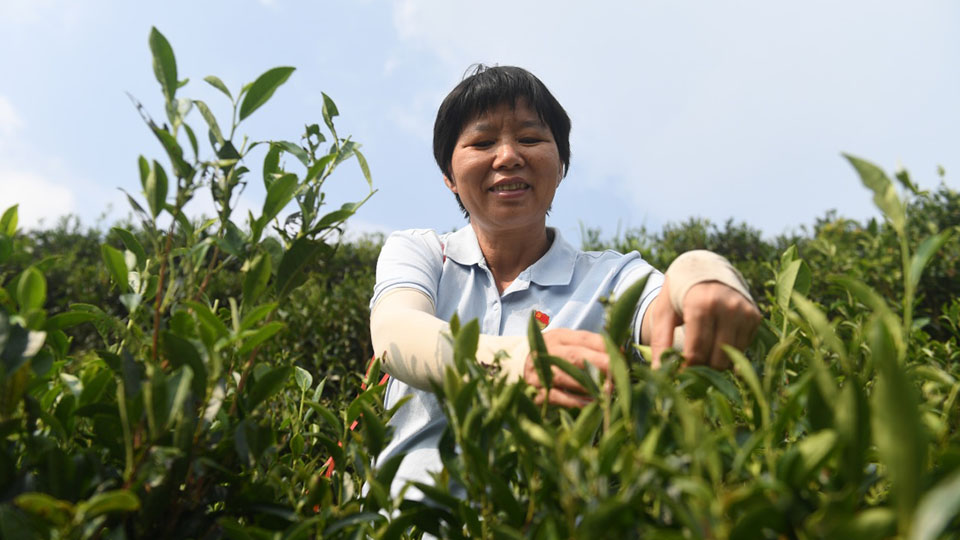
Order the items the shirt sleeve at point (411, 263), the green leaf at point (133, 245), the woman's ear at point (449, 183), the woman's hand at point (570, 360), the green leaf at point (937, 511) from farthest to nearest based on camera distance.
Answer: the woman's ear at point (449, 183), the shirt sleeve at point (411, 263), the green leaf at point (133, 245), the woman's hand at point (570, 360), the green leaf at point (937, 511)

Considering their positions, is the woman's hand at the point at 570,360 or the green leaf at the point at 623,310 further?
the woman's hand at the point at 570,360

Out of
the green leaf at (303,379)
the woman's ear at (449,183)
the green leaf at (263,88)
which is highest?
the woman's ear at (449,183)

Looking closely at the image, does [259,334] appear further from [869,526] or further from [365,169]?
[869,526]

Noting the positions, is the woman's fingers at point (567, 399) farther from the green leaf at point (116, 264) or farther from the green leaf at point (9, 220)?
the green leaf at point (9, 220)

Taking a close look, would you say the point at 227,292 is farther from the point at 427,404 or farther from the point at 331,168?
the point at 331,168

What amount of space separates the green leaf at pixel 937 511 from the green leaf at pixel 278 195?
0.70 metres

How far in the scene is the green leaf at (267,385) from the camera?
2.69ft

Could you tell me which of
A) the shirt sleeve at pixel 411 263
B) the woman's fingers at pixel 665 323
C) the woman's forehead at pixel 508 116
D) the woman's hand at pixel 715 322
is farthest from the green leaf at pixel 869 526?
the woman's forehead at pixel 508 116

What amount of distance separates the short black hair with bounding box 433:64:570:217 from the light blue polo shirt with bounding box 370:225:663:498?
322mm

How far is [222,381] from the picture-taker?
810 millimetres

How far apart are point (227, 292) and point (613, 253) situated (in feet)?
10.5

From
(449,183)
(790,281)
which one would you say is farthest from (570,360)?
(449,183)

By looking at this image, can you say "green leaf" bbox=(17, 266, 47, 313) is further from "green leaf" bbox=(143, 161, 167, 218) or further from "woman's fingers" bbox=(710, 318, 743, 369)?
"woman's fingers" bbox=(710, 318, 743, 369)

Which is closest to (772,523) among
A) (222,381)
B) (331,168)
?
(222,381)
